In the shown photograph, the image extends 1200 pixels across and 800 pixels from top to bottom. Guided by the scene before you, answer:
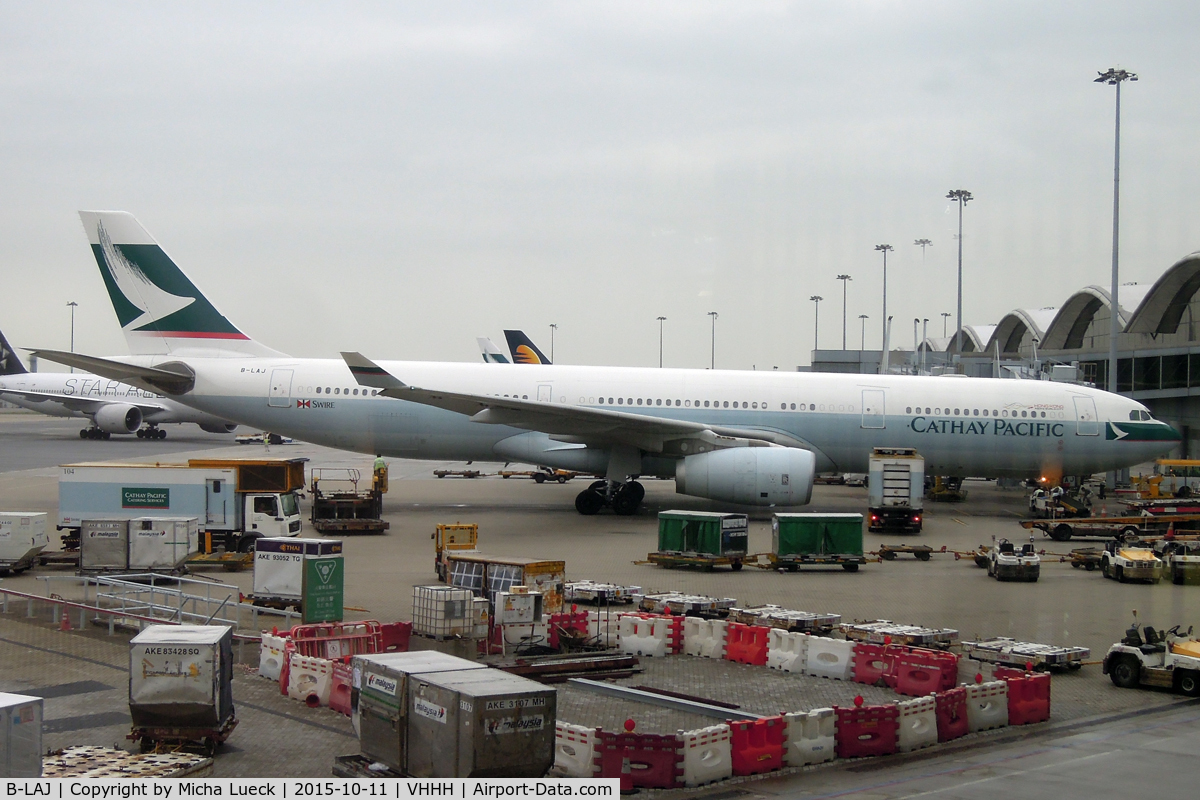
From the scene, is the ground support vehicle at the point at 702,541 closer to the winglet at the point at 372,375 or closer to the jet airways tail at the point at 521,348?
the winglet at the point at 372,375

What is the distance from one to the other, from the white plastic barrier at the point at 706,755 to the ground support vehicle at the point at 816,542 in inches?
451

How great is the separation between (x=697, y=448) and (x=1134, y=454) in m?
12.1

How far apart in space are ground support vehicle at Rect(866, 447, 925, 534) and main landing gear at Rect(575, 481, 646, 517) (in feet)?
20.4

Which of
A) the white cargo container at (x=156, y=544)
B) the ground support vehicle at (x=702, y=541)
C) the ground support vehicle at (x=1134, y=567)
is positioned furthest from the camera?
the ground support vehicle at (x=702, y=541)

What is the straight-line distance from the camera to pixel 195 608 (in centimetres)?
1528

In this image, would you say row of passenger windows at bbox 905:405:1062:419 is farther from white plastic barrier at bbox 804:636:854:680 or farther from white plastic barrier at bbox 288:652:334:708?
white plastic barrier at bbox 288:652:334:708

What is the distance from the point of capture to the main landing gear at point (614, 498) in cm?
2764

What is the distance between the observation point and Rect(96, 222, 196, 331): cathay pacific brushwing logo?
2862cm

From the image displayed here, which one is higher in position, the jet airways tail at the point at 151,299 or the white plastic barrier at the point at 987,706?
the jet airways tail at the point at 151,299

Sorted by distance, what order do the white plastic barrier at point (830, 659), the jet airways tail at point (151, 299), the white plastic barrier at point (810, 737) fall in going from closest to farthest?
the white plastic barrier at point (810, 737) < the white plastic barrier at point (830, 659) < the jet airways tail at point (151, 299)

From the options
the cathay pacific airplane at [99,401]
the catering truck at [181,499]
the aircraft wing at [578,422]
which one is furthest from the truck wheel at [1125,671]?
the cathay pacific airplane at [99,401]

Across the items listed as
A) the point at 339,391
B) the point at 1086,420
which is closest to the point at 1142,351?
the point at 1086,420

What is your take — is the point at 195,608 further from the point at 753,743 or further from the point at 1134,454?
the point at 1134,454

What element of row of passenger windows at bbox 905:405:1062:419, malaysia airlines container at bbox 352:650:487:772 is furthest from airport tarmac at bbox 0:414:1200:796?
row of passenger windows at bbox 905:405:1062:419
